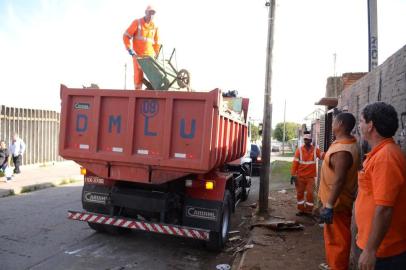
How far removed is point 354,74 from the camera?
10.8 m

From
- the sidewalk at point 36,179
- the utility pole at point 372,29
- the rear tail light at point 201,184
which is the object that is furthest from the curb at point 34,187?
the utility pole at point 372,29

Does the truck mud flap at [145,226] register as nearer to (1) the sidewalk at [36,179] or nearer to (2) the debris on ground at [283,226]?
(2) the debris on ground at [283,226]

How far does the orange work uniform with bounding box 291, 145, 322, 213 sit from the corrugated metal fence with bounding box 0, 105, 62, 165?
1143 centimetres

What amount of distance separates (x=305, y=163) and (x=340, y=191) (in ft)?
14.0

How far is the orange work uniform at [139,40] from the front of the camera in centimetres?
685

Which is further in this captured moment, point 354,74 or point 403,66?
point 354,74

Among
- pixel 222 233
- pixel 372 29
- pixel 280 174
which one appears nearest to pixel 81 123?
pixel 222 233

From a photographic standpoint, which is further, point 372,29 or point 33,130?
point 33,130

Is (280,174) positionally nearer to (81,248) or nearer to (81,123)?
(81,248)

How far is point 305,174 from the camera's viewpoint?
25.5 feet

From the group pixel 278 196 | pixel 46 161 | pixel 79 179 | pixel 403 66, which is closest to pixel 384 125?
pixel 403 66

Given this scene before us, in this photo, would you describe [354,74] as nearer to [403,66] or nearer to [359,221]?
[403,66]

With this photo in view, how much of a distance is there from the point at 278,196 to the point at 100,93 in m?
6.71

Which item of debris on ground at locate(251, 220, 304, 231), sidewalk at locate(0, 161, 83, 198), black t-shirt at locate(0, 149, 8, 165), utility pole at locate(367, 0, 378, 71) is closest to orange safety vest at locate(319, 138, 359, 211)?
debris on ground at locate(251, 220, 304, 231)
